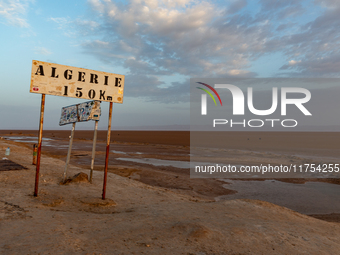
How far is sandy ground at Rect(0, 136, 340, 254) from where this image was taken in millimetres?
4465

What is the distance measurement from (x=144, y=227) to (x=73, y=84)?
16.2 ft

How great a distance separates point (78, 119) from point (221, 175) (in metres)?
10.0

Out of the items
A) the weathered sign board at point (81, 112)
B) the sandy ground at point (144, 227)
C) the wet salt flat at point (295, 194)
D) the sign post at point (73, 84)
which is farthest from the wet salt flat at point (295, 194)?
the sign post at point (73, 84)

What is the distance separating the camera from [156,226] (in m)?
5.54

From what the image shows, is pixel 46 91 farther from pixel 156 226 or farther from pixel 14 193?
pixel 156 226

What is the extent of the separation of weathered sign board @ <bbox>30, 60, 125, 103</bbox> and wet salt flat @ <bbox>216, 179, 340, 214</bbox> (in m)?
6.82

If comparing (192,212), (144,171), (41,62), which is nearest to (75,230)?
(192,212)

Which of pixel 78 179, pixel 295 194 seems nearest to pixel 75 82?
pixel 78 179

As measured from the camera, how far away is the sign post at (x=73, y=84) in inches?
291

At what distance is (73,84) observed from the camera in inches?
308

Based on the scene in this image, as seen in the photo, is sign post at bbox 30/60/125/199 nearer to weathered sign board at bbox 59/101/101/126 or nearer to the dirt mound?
weathered sign board at bbox 59/101/101/126

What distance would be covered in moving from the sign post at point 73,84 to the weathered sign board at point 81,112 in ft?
4.32

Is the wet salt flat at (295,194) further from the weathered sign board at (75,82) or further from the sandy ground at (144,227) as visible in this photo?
the weathered sign board at (75,82)

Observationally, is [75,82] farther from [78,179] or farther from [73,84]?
[78,179]
